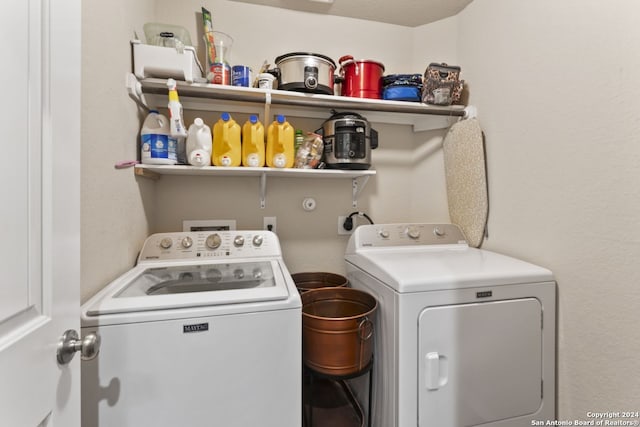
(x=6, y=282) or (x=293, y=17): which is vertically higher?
(x=293, y=17)

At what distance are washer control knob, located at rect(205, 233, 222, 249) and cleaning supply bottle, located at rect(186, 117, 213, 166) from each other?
395 millimetres

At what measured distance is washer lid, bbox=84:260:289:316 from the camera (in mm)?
946

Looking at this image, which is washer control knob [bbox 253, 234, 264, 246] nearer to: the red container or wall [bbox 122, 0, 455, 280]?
wall [bbox 122, 0, 455, 280]

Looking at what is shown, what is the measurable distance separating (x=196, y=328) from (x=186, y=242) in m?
0.68

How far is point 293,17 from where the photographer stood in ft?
6.22

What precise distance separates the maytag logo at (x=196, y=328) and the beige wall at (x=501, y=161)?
371mm

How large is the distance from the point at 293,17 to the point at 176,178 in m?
1.32

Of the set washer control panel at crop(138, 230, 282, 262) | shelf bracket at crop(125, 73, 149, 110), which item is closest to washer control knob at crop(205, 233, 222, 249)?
washer control panel at crop(138, 230, 282, 262)

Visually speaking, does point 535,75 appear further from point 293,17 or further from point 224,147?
point 224,147

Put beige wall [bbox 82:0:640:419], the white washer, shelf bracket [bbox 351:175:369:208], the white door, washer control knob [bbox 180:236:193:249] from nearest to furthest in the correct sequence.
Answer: the white door < the white washer < beige wall [bbox 82:0:640:419] < washer control knob [bbox 180:236:193:249] < shelf bracket [bbox 351:175:369:208]

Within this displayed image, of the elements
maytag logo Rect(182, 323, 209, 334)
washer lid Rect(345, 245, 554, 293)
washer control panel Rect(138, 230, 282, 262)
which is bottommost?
maytag logo Rect(182, 323, 209, 334)

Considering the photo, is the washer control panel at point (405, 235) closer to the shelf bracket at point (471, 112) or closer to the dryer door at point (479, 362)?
the dryer door at point (479, 362)

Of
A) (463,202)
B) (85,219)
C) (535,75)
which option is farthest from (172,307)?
(535,75)

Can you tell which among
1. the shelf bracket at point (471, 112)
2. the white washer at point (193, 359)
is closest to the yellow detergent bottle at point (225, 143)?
the white washer at point (193, 359)
